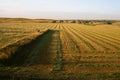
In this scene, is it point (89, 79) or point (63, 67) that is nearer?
point (89, 79)

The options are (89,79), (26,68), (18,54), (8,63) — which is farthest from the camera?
(18,54)

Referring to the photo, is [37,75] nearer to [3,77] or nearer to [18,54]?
[3,77]

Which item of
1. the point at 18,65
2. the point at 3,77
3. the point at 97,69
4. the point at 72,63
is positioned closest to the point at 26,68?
the point at 18,65

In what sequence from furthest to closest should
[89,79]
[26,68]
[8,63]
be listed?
[8,63] → [26,68] → [89,79]

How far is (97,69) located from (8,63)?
501cm

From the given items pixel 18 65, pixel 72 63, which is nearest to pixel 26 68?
pixel 18 65

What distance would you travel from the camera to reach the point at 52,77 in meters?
9.98

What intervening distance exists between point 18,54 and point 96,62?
5515mm

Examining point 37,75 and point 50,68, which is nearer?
point 37,75

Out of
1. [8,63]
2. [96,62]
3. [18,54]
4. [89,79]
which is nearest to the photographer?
[89,79]

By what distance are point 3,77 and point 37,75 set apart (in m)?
1.56

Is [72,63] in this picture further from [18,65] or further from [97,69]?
[18,65]

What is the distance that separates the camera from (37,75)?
33.8 feet

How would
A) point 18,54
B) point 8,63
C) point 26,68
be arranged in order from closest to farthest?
point 26,68
point 8,63
point 18,54
